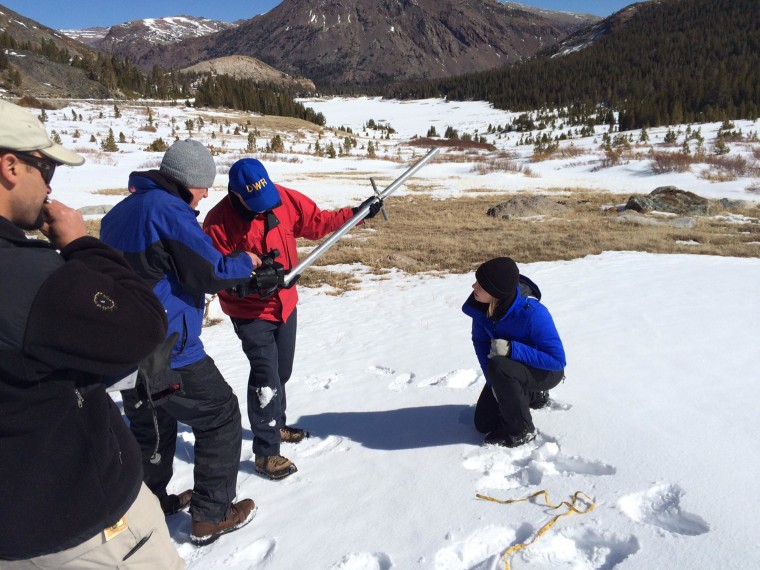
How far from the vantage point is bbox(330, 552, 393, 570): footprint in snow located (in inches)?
94.0

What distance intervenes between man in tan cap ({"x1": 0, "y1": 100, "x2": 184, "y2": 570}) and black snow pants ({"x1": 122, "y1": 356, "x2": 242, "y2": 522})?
982 millimetres

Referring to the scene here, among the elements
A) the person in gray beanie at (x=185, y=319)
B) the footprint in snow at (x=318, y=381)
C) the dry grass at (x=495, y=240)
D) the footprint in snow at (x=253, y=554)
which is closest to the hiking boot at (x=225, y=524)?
the person in gray beanie at (x=185, y=319)

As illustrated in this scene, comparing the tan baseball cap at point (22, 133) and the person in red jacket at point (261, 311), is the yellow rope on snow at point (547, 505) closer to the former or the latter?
the person in red jacket at point (261, 311)

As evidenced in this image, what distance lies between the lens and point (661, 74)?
75.2 metres

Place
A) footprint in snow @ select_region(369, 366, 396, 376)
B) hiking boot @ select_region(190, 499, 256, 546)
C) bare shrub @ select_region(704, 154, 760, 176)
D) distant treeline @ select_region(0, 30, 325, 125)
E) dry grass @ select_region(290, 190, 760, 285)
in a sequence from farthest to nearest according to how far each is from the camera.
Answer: distant treeline @ select_region(0, 30, 325, 125) < bare shrub @ select_region(704, 154, 760, 176) < dry grass @ select_region(290, 190, 760, 285) < footprint in snow @ select_region(369, 366, 396, 376) < hiking boot @ select_region(190, 499, 256, 546)

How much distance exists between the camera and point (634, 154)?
31.2 meters

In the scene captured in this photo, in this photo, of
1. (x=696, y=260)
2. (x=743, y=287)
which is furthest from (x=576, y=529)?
(x=696, y=260)

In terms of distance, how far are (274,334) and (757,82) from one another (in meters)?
66.9

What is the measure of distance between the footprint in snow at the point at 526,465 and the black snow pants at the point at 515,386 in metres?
0.13

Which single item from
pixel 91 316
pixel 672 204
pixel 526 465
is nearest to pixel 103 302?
pixel 91 316

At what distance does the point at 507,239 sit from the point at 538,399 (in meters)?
8.22

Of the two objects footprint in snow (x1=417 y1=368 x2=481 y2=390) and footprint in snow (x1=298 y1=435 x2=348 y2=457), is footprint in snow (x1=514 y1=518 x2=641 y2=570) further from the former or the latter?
footprint in snow (x1=417 y1=368 x2=481 y2=390)

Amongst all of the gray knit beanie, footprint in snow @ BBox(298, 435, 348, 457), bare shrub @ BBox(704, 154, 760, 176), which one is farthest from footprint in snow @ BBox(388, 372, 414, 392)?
bare shrub @ BBox(704, 154, 760, 176)

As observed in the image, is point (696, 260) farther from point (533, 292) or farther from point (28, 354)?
point (28, 354)
